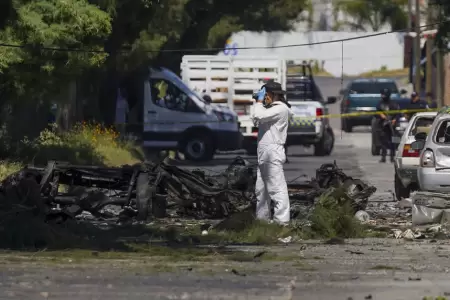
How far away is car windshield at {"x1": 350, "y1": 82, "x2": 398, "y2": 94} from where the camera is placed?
1930 inches

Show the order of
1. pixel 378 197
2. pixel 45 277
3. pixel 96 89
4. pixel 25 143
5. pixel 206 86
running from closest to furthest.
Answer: pixel 45 277
pixel 378 197
pixel 25 143
pixel 96 89
pixel 206 86

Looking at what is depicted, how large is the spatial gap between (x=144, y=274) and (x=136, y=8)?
59.4 feet

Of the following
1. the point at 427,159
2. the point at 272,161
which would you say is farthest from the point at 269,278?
the point at 427,159

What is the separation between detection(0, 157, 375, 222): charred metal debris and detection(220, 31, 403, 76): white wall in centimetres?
3517

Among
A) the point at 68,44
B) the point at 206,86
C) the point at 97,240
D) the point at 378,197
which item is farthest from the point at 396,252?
the point at 206,86

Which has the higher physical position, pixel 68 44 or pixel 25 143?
pixel 68 44

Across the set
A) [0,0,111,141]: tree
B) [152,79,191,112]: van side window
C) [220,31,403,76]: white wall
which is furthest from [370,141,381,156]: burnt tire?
[220,31,403,76]: white wall

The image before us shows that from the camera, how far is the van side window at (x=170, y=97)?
3428 centimetres

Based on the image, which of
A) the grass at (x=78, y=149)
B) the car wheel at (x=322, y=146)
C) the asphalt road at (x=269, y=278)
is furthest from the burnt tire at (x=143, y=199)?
the car wheel at (x=322, y=146)

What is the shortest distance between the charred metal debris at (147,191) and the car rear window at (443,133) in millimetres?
2085

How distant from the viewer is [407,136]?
22.9m

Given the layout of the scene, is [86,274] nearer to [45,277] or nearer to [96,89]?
[45,277]

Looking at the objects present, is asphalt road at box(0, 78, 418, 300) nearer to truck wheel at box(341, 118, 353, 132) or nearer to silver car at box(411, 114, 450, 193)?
silver car at box(411, 114, 450, 193)

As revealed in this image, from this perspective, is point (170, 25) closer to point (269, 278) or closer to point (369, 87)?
point (369, 87)
